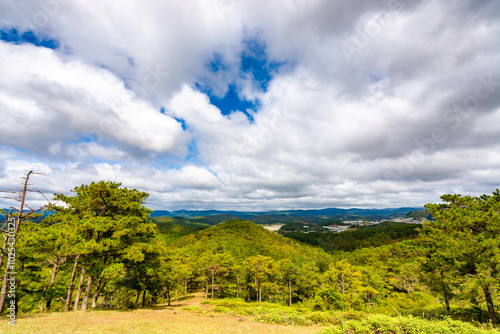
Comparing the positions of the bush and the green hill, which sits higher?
the bush

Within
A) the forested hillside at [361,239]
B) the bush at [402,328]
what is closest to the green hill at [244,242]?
the forested hillside at [361,239]

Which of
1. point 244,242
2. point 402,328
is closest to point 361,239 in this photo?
point 244,242

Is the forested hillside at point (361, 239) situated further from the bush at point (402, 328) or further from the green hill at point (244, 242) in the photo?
the bush at point (402, 328)

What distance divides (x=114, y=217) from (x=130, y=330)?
13.5 meters

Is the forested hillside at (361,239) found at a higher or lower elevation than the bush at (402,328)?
lower

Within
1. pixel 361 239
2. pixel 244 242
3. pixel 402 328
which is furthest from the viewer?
pixel 361 239

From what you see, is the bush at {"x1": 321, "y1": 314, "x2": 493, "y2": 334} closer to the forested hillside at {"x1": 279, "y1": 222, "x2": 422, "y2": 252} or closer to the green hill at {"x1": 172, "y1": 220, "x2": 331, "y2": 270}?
the green hill at {"x1": 172, "y1": 220, "x2": 331, "y2": 270}

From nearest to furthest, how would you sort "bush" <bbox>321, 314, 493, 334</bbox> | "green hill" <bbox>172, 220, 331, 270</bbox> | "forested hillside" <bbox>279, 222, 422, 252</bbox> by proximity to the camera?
1. "bush" <bbox>321, 314, 493, 334</bbox>
2. "green hill" <bbox>172, 220, 331, 270</bbox>
3. "forested hillside" <bbox>279, 222, 422, 252</bbox>

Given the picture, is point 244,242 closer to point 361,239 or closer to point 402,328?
point 361,239

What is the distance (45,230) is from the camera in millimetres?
15523

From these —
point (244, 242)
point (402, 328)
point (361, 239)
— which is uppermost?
point (402, 328)

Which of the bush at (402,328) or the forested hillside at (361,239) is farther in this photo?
the forested hillside at (361,239)

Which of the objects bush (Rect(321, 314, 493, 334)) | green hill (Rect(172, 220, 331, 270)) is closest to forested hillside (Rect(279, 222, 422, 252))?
green hill (Rect(172, 220, 331, 270))

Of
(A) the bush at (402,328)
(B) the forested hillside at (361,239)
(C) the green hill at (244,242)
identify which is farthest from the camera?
(B) the forested hillside at (361,239)
